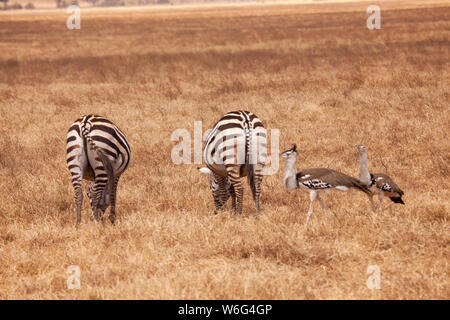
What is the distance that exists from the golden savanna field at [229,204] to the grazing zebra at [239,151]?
430 mm

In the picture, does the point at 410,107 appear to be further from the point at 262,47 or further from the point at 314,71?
the point at 262,47

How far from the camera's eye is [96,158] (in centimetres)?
693

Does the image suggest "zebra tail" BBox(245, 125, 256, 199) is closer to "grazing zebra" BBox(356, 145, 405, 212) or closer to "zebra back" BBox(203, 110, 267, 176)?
"zebra back" BBox(203, 110, 267, 176)

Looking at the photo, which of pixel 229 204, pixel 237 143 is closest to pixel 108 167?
pixel 237 143

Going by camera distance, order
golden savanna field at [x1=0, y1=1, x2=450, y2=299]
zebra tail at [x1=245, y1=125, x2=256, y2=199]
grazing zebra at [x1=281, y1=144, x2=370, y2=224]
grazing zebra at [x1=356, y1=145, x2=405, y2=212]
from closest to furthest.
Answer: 1. golden savanna field at [x1=0, y1=1, x2=450, y2=299]
2. grazing zebra at [x1=281, y1=144, x2=370, y2=224]
3. grazing zebra at [x1=356, y1=145, x2=405, y2=212]
4. zebra tail at [x1=245, y1=125, x2=256, y2=199]

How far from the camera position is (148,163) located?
33.8ft

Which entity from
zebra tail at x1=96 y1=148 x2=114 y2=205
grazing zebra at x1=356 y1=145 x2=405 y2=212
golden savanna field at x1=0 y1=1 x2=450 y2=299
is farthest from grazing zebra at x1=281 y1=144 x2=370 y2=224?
zebra tail at x1=96 y1=148 x2=114 y2=205

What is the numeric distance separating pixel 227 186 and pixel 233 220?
0.83 meters

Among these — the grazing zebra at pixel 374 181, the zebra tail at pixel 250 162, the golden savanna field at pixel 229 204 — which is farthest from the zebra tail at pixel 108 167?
the grazing zebra at pixel 374 181

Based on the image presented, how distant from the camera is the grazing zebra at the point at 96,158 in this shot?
6.89 metres

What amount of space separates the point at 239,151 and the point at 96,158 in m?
1.76

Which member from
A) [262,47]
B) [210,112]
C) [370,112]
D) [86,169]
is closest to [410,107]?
[370,112]

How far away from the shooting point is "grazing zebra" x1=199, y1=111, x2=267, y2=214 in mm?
7051

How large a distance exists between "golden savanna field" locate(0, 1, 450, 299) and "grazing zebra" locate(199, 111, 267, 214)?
0.43m
